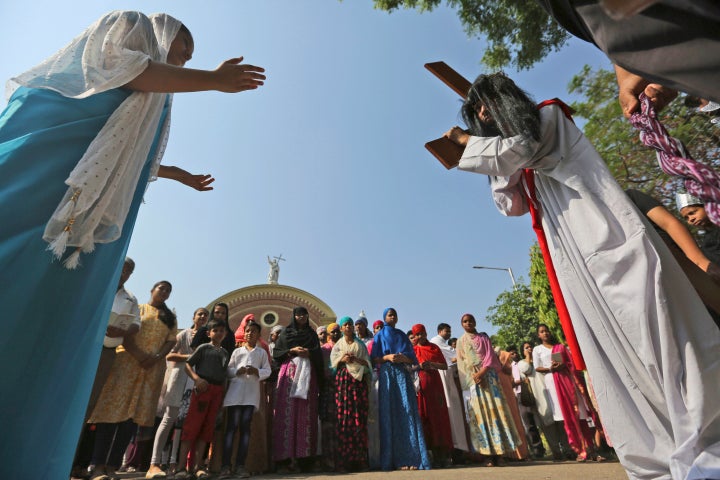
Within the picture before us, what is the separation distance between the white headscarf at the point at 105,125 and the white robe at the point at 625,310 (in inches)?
62.3

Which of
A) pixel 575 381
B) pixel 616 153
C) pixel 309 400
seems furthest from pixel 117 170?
pixel 616 153

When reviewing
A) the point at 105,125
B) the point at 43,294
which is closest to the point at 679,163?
the point at 105,125

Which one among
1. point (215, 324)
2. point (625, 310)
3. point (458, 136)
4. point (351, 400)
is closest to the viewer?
point (625, 310)

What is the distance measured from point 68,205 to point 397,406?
492cm

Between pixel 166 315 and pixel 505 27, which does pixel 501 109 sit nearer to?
pixel 166 315

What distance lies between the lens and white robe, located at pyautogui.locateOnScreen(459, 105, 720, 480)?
149 centimetres

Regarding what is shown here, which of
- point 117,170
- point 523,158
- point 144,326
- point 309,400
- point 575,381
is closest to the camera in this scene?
point 117,170

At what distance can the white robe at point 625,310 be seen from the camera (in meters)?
1.49

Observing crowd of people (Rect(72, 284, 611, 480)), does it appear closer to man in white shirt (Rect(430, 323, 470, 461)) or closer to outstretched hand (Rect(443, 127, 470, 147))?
man in white shirt (Rect(430, 323, 470, 461))

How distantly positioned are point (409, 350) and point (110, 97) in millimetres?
5100

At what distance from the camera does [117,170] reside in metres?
1.74

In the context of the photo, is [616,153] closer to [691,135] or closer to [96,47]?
[691,135]

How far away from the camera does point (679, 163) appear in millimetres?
1889

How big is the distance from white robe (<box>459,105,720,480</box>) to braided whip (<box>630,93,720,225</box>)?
0.26m
